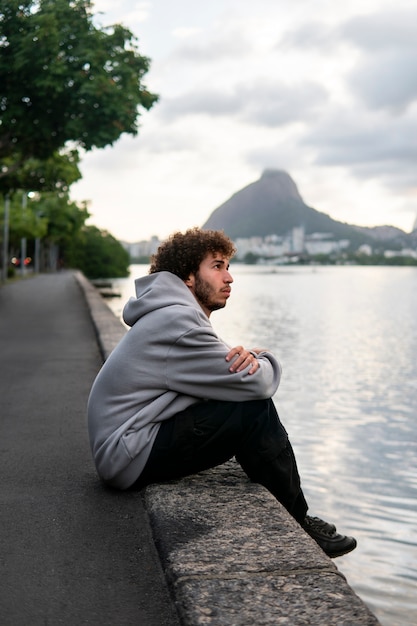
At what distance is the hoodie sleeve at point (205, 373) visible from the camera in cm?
407

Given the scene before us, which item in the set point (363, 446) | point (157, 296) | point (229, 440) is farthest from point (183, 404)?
point (363, 446)

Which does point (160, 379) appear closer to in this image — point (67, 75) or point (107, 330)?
point (107, 330)

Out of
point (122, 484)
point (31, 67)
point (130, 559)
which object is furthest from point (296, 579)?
point (31, 67)

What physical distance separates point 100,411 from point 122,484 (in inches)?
16.8

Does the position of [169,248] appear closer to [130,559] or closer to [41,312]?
[130,559]

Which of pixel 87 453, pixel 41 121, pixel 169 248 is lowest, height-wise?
pixel 87 453

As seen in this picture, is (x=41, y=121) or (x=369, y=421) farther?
(x=41, y=121)

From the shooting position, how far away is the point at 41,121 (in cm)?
2102

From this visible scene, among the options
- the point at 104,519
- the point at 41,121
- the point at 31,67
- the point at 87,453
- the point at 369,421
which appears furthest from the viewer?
the point at 41,121

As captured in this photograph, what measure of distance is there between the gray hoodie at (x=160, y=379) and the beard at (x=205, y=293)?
0.24 m

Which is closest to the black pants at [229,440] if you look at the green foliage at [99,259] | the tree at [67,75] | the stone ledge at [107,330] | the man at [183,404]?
the man at [183,404]

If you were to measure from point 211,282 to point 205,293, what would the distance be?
0.07 metres

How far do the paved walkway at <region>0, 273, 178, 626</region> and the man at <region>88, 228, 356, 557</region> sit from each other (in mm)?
323

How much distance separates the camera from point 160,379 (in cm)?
411
